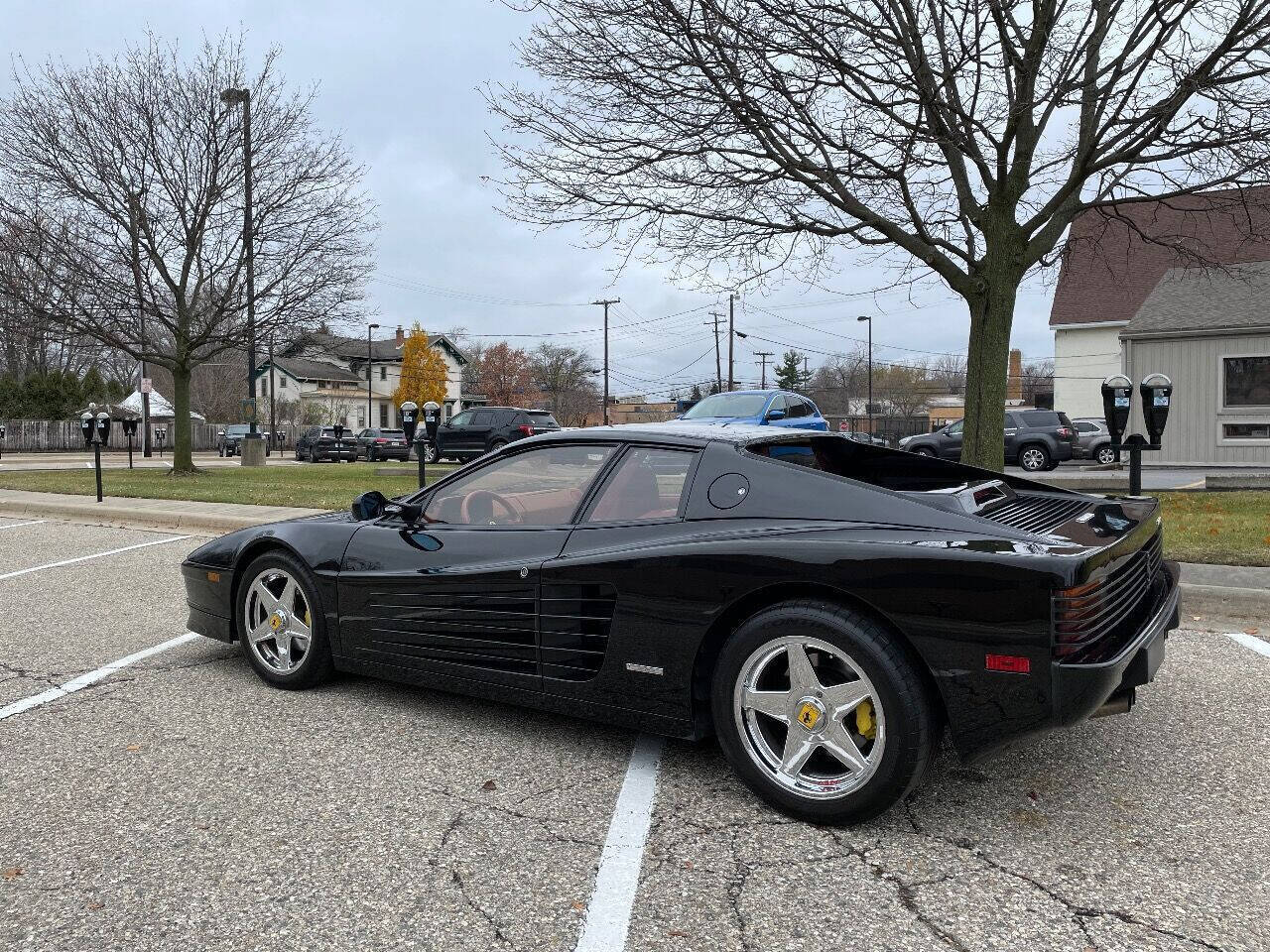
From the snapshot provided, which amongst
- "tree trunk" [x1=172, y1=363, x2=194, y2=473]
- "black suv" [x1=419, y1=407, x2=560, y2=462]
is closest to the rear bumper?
"tree trunk" [x1=172, y1=363, x2=194, y2=473]

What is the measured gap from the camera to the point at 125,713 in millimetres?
3988

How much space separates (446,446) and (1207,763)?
23.1 meters

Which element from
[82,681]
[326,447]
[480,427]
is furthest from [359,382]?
[82,681]

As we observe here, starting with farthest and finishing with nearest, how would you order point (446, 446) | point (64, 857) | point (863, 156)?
1. point (446, 446)
2. point (863, 156)
3. point (64, 857)

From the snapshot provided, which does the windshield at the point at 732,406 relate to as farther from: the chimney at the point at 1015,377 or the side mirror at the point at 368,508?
the chimney at the point at 1015,377

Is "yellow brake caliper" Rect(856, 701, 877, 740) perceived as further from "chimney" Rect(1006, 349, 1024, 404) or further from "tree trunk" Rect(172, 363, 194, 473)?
"chimney" Rect(1006, 349, 1024, 404)

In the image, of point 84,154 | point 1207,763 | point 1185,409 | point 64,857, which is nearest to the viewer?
point 64,857

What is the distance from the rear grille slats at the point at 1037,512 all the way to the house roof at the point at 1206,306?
19.9m

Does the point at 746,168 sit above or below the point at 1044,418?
above

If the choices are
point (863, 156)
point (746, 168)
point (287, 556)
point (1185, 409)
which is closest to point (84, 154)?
point (746, 168)

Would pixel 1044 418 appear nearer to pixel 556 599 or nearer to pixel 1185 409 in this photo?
pixel 1185 409

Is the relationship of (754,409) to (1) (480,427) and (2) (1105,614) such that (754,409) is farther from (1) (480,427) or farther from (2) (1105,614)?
(2) (1105,614)

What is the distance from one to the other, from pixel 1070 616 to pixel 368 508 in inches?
115

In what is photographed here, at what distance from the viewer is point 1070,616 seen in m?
2.58
